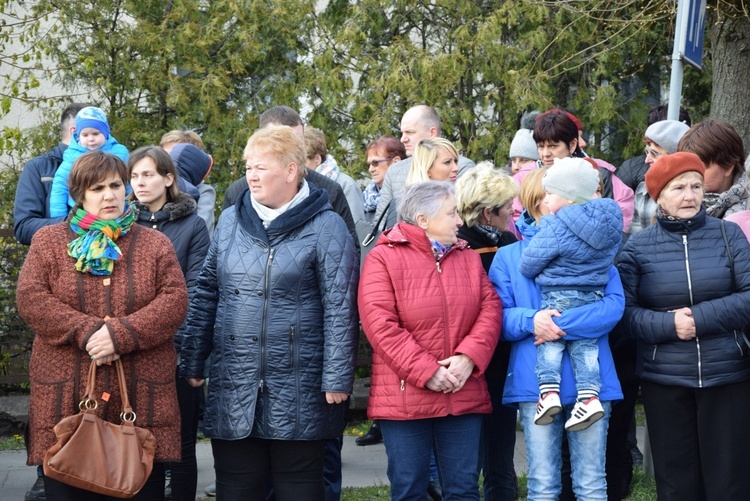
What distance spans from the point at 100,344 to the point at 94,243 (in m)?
0.46

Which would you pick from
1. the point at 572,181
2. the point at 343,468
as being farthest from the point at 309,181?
the point at 343,468

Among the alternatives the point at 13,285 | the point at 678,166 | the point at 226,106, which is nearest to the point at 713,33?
the point at 678,166

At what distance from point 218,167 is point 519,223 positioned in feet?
16.0

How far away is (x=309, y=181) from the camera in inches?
229

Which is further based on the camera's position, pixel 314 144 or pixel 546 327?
pixel 314 144

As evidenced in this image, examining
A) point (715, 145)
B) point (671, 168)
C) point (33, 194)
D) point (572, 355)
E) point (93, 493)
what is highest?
point (715, 145)

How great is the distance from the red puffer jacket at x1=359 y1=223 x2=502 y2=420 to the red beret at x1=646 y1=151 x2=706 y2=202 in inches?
41.5

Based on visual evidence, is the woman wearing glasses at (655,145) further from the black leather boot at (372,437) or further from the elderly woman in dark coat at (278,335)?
the black leather boot at (372,437)

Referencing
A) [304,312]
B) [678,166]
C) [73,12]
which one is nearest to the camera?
[304,312]

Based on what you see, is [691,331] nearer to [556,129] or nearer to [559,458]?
[559,458]

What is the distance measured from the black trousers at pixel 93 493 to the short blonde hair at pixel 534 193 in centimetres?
224

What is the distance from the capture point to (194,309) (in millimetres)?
5008

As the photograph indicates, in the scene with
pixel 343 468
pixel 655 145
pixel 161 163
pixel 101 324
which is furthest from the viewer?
pixel 343 468

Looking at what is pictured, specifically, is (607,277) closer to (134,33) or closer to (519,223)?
(519,223)
